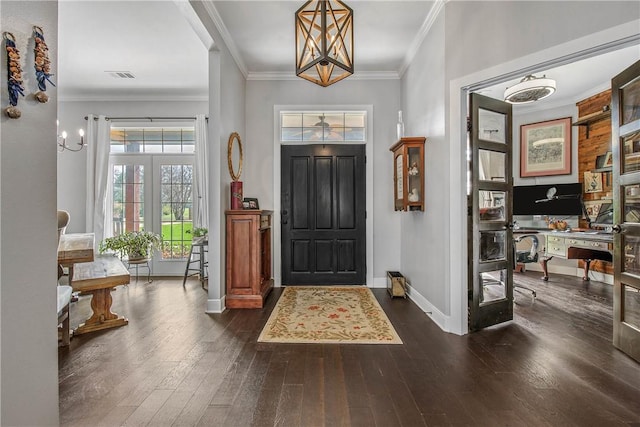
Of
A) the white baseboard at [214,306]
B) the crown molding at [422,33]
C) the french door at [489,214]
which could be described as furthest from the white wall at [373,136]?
the french door at [489,214]

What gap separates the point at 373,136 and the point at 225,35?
2340 millimetres

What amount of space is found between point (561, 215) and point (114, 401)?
6.30 meters

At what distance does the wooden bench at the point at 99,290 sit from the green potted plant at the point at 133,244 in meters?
1.49

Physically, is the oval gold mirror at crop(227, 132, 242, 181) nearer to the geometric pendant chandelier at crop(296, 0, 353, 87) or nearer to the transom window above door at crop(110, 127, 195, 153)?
the transom window above door at crop(110, 127, 195, 153)

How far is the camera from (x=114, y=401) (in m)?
1.85

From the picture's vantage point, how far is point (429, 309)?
3.39 metres

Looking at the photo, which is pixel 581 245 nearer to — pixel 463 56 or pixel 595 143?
pixel 595 143

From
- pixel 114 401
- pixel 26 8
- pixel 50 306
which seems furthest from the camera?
pixel 114 401

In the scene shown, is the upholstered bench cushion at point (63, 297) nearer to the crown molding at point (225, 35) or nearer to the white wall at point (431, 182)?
the crown molding at point (225, 35)

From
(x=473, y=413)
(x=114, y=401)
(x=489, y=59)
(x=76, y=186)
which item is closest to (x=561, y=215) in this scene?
(x=489, y=59)

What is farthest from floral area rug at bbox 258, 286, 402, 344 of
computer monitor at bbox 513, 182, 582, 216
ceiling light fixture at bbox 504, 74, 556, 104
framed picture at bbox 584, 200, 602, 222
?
framed picture at bbox 584, 200, 602, 222

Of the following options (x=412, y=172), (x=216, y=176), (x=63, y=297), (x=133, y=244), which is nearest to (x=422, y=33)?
(x=412, y=172)

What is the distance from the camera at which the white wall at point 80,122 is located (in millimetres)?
5125

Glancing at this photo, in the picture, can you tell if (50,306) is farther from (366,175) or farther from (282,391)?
(366,175)
